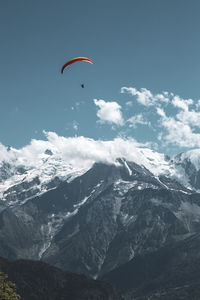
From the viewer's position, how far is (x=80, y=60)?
138 metres

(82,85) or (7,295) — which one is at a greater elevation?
(82,85)

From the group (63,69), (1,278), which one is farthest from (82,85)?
(1,278)

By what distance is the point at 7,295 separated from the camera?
64.2 meters

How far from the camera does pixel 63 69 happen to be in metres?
139

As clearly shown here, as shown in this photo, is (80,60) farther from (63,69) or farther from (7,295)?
(7,295)

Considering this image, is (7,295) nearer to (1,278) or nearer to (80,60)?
(1,278)

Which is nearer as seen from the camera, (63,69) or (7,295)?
(7,295)

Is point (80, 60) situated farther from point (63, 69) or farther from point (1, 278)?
point (1, 278)

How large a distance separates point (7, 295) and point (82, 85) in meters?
93.9

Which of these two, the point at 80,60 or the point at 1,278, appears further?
the point at 80,60

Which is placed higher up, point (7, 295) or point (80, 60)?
point (80, 60)

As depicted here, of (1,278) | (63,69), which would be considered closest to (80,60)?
(63,69)

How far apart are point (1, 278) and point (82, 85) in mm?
91361

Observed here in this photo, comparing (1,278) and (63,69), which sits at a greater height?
(63,69)
